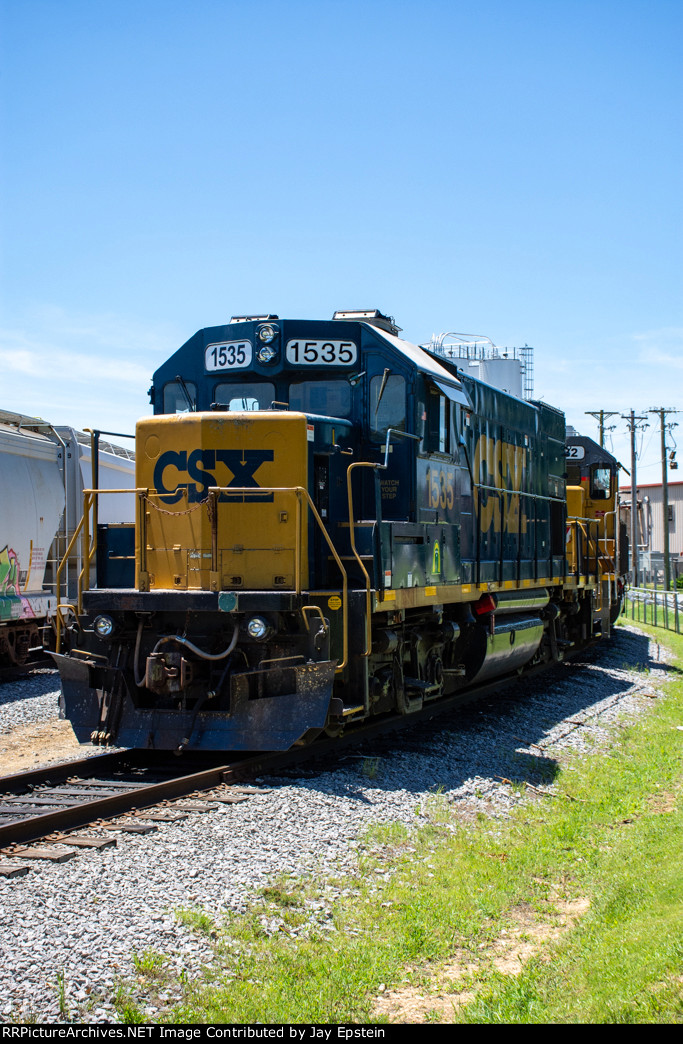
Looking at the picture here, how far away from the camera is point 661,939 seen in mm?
4066

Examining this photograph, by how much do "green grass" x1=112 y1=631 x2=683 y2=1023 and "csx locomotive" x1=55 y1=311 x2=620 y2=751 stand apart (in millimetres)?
1501

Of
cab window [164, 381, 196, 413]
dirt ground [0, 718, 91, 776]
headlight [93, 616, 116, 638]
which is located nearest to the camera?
headlight [93, 616, 116, 638]

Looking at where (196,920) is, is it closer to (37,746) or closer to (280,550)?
(280,550)

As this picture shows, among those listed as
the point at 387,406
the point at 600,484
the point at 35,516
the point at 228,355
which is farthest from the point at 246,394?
the point at 600,484

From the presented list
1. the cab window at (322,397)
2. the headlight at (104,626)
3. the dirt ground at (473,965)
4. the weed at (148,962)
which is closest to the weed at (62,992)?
the weed at (148,962)

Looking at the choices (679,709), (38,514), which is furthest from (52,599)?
(679,709)

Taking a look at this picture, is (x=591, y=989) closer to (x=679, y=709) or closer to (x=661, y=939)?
(x=661, y=939)

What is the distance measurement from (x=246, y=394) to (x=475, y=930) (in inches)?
204

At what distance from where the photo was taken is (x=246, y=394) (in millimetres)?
8328

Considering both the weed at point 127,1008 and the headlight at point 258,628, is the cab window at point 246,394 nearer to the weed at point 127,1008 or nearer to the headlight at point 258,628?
the headlight at point 258,628

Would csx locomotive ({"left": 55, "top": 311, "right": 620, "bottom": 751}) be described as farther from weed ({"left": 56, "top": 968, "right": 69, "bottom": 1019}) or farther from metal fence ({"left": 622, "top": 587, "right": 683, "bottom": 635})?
metal fence ({"left": 622, "top": 587, "right": 683, "bottom": 635})

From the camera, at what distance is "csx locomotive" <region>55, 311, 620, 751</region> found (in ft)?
22.8

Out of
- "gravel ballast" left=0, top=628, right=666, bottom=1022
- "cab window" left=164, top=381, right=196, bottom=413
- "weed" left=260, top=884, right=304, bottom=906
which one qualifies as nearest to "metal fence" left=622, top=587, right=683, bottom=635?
"gravel ballast" left=0, top=628, right=666, bottom=1022

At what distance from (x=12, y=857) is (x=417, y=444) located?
4845 millimetres
